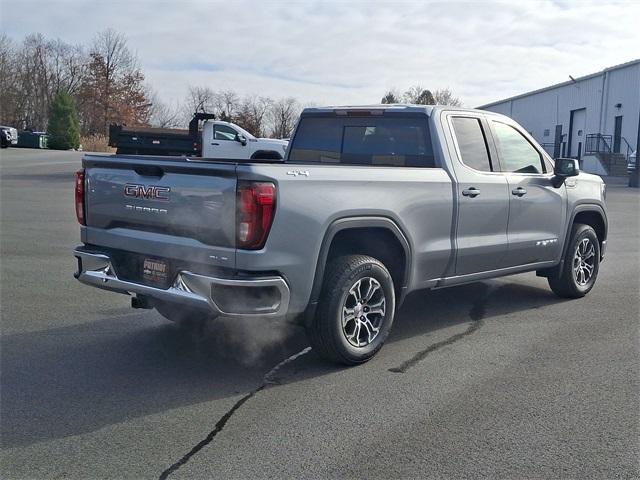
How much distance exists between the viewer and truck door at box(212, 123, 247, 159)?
22.3 m

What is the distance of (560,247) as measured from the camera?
7.33m

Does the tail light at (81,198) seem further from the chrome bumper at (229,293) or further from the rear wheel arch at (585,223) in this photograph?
the rear wheel arch at (585,223)

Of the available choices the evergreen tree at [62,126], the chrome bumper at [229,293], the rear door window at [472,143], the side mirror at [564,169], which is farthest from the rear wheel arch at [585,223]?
the evergreen tree at [62,126]

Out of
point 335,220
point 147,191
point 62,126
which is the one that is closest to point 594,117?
point 62,126

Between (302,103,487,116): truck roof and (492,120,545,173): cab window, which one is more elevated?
(302,103,487,116): truck roof

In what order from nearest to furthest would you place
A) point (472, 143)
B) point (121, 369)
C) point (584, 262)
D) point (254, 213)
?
point (254, 213) < point (121, 369) < point (472, 143) < point (584, 262)

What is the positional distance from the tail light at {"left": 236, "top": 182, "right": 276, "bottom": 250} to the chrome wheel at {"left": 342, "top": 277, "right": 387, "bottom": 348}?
96cm

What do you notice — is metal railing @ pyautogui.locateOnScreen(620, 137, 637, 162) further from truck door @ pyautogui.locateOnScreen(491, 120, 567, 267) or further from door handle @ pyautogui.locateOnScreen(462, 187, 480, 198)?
door handle @ pyautogui.locateOnScreen(462, 187, 480, 198)

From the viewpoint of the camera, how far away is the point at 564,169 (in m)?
7.02

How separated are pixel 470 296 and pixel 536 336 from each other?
65.6 inches

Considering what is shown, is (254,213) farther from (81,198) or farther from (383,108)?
(383,108)

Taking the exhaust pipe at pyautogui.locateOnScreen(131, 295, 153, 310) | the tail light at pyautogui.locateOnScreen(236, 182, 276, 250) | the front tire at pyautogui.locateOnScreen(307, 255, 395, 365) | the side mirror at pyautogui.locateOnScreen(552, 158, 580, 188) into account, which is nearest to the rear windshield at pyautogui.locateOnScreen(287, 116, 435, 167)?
the front tire at pyautogui.locateOnScreen(307, 255, 395, 365)

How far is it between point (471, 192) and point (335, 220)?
1.70 metres

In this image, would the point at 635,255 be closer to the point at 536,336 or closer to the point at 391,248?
the point at 536,336
